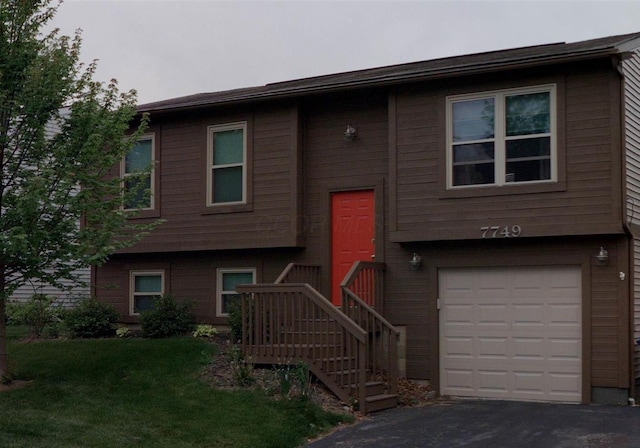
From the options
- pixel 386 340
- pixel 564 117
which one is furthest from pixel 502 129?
pixel 386 340

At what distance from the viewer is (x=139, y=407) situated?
11.0 meters

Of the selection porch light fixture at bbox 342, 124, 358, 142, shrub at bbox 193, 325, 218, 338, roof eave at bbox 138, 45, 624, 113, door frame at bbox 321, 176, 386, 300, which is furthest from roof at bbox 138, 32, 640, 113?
shrub at bbox 193, 325, 218, 338

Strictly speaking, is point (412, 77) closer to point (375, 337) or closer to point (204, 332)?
point (375, 337)

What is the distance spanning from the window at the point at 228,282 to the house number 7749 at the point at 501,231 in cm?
465

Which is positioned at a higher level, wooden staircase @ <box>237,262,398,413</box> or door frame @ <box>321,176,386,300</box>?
door frame @ <box>321,176,386,300</box>

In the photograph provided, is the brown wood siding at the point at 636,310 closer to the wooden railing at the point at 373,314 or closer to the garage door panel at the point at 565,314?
the garage door panel at the point at 565,314

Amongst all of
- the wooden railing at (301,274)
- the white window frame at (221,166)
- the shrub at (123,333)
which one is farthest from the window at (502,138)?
the shrub at (123,333)

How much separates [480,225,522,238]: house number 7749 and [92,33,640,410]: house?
0.02 meters

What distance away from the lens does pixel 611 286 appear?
1256 centimetres

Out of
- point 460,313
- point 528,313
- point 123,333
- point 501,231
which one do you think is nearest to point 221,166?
point 123,333

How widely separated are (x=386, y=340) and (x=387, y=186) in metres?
2.61

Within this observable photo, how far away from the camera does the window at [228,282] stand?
16.0 meters

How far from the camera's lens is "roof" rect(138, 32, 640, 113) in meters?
12.5

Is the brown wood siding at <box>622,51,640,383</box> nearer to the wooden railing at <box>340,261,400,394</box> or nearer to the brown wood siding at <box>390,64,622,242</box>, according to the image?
the brown wood siding at <box>390,64,622,242</box>
